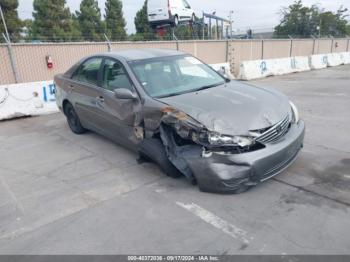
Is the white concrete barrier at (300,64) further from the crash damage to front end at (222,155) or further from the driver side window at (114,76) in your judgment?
the crash damage to front end at (222,155)

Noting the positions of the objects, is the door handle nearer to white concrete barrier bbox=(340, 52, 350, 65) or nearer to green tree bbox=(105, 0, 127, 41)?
white concrete barrier bbox=(340, 52, 350, 65)

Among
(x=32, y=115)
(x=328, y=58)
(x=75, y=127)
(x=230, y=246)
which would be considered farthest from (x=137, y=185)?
(x=328, y=58)

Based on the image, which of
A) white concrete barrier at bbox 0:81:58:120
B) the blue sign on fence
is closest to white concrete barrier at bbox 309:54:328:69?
the blue sign on fence

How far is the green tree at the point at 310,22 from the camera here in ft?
151

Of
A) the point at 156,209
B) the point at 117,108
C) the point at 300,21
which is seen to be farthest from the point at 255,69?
the point at 300,21

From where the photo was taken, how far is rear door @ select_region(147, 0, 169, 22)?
19555mm

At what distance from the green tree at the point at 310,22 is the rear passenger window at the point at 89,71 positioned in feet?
151

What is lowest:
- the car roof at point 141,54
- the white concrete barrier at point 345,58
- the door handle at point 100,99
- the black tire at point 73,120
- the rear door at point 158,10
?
the white concrete barrier at point 345,58

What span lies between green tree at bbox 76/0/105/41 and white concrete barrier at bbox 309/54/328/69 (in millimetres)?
19030

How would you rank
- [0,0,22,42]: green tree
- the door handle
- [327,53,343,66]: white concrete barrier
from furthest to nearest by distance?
[0,0,22,42]: green tree → [327,53,343,66]: white concrete barrier → the door handle

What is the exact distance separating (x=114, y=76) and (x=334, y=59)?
830 inches

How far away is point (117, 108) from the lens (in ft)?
14.5

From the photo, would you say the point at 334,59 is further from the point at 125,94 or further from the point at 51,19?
the point at 51,19

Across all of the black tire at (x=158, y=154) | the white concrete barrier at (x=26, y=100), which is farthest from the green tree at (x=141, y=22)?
the black tire at (x=158, y=154)
